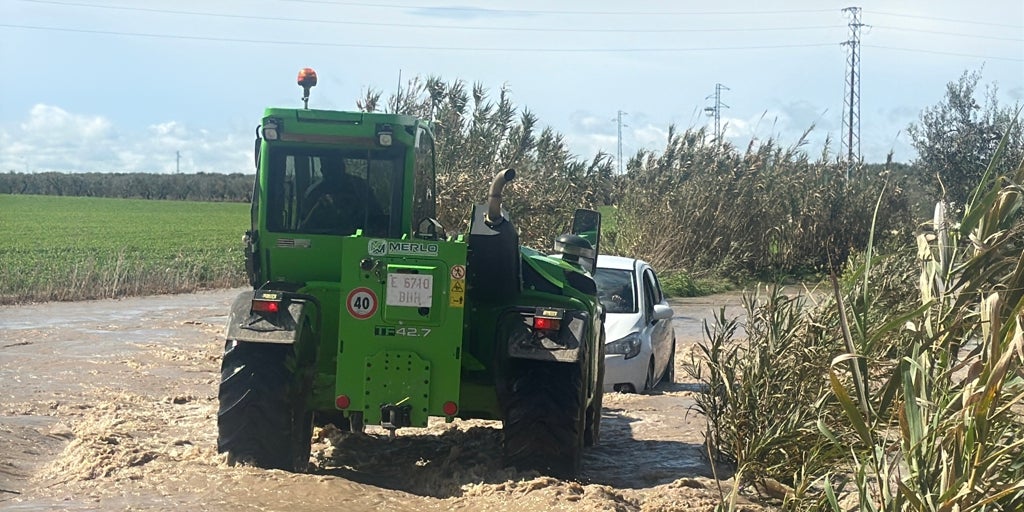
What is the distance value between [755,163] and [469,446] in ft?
71.2

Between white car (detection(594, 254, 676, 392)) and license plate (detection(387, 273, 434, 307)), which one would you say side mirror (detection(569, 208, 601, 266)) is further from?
license plate (detection(387, 273, 434, 307))

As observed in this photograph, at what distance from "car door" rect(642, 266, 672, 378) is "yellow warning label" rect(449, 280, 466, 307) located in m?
5.03

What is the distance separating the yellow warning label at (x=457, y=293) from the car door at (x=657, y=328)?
5033mm

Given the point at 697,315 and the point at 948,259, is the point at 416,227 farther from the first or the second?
the point at 697,315

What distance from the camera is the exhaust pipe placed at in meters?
7.35

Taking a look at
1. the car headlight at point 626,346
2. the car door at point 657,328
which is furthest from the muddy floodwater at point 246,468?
the car headlight at point 626,346

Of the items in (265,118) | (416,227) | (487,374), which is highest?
(265,118)

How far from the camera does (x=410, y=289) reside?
7184 mm

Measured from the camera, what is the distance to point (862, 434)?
178 inches

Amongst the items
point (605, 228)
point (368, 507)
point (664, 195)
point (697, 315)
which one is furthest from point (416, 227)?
point (605, 228)

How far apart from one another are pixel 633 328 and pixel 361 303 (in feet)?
16.3

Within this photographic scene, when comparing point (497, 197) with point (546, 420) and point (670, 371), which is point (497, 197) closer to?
point (546, 420)

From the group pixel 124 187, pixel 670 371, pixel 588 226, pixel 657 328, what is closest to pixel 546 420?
pixel 588 226

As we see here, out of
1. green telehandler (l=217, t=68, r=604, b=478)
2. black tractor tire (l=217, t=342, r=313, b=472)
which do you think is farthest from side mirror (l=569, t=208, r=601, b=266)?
black tractor tire (l=217, t=342, r=313, b=472)
